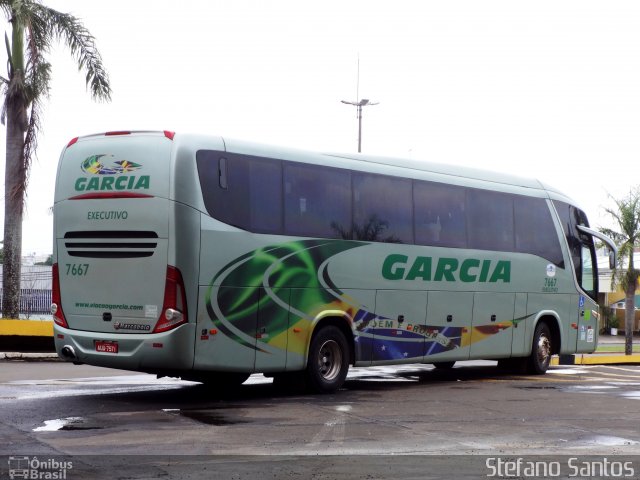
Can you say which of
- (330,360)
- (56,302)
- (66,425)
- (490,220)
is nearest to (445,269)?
(490,220)

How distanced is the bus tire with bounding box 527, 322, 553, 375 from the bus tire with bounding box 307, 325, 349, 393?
5.74 m

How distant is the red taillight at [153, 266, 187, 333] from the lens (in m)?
12.6

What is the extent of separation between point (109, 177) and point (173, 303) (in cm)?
185

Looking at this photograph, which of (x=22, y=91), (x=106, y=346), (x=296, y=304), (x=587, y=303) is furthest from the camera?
(x=22, y=91)

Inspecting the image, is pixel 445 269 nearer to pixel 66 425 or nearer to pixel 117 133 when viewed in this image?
pixel 117 133

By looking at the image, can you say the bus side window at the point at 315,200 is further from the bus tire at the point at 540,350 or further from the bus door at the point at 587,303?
the bus door at the point at 587,303

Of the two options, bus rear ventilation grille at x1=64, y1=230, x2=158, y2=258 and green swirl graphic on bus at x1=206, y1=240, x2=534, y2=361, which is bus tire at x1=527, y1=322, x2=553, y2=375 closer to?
green swirl graphic on bus at x1=206, y1=240, x2=534, y2=361

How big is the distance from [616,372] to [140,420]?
13725 millimetres

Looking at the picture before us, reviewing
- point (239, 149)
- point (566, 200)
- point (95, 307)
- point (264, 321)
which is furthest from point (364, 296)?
point (566, 200)

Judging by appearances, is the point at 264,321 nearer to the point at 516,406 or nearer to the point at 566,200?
the point at 516,406

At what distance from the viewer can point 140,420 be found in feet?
36.3

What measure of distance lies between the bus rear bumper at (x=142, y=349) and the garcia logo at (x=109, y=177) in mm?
1841

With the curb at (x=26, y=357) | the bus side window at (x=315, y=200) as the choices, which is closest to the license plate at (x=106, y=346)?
the bus side window at (x=315, y=200)

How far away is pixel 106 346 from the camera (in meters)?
12.9
